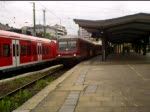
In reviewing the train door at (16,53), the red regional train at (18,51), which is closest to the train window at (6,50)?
the red regional train at (18,51)

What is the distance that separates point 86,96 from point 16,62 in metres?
11.6

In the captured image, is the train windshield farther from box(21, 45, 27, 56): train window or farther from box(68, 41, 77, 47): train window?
box(21, 45, 27, 56): train window

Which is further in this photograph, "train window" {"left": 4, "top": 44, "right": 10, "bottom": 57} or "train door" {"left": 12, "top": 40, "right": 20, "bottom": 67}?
"train door" {"left": 12, "top": 40, "right": 20, "bottom": 67}

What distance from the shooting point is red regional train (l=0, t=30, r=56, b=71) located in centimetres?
1945

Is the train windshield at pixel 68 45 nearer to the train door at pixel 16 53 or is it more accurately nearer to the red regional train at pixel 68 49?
the red regional train at pixel 68 49

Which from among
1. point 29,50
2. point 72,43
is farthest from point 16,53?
point 72,43

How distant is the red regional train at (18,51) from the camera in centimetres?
1945

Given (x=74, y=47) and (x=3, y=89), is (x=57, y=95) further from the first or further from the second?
(x=74, y=47)

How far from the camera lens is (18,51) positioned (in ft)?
73.4

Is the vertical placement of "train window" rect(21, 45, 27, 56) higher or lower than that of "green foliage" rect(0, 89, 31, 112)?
higher

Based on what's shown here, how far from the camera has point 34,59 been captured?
27703mm

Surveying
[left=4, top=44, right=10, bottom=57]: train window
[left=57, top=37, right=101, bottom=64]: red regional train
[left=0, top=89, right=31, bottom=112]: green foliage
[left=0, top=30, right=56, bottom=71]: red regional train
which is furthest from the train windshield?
[left=0, top=89, right=31, bottom=112]: green foliage

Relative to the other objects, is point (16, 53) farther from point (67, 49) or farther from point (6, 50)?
point (67, 49)

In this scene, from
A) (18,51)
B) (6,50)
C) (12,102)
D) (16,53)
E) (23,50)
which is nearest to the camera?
(12,102)
